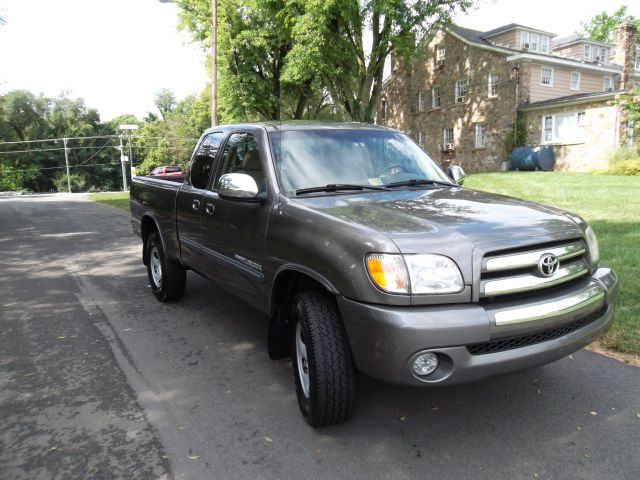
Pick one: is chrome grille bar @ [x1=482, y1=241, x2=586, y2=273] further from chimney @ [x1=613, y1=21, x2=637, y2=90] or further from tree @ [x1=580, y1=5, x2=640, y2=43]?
tree @ [x1=580, y1=5, x2=640, y2=43]

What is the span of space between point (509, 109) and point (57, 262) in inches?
979

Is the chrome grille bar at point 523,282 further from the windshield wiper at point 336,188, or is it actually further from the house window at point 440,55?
the house window at point 440,55

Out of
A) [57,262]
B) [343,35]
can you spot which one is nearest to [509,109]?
[343,35]

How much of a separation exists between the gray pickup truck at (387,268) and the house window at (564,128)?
78.0 ft

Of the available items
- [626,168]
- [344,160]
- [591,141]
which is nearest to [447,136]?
[591,141]

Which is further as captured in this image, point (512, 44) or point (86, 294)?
point (512, 44)

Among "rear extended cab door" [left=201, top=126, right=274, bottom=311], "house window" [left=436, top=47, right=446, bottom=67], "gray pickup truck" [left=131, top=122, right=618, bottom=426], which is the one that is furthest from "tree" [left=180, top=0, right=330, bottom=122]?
"gray pickup truck" [left=131, top=122, right=618, bottom=426]

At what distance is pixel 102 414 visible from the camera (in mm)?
3266

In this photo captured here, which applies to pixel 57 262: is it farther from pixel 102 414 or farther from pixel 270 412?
pixel 270 412

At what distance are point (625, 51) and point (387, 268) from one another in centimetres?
3357

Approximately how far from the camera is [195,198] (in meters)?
4.66

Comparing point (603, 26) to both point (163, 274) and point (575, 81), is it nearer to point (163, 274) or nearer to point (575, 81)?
point (575, 81)

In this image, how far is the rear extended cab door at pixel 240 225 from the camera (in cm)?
358

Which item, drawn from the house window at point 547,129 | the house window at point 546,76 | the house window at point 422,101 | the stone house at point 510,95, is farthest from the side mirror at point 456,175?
the house window at point 422,101
